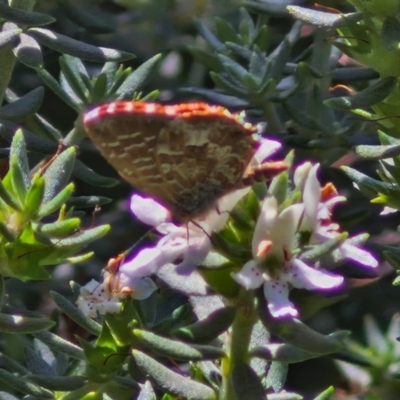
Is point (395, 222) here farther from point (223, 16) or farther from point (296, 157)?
point (223, 16)

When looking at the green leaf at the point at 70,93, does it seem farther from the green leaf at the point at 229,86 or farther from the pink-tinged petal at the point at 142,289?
the pink-tinged petal at the point at 142,289

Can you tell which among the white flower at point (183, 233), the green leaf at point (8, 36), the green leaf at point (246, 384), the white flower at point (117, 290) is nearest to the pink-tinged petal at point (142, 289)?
the white flower at point (117, 290)

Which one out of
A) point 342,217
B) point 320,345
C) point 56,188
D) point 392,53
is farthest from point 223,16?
point 320,345

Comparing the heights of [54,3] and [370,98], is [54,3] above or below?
below

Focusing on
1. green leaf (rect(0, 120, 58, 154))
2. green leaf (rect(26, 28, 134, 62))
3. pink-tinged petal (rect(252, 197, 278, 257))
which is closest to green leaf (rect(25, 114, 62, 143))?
green leaf (rect(0, 120, 58, 154))

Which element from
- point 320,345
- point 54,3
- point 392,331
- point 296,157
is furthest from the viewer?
point 54,3

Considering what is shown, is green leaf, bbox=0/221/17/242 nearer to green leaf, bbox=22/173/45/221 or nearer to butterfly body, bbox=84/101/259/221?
green leaf, bbox=22/173/45/221

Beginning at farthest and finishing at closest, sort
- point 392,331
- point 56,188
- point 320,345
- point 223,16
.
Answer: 1. point 223,16
2. point 392,331
3. point 56,188
4. point 320,345
